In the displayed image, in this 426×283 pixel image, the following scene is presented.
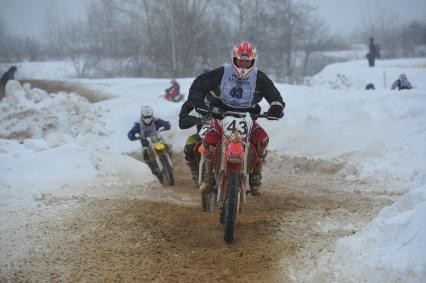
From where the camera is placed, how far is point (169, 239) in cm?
568

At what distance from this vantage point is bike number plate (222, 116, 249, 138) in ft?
17.6

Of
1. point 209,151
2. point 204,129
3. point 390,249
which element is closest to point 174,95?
point 204,129

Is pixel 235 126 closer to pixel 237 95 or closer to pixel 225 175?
pixel 225 175

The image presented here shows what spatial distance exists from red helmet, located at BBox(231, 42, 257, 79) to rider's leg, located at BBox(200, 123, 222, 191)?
731 mm

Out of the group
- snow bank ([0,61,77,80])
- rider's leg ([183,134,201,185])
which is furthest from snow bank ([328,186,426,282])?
snow bank ([0,61,77,80])

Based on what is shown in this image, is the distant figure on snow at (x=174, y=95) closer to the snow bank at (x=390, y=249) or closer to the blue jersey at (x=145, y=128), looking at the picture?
the blue jersey at (x=145, y=128)

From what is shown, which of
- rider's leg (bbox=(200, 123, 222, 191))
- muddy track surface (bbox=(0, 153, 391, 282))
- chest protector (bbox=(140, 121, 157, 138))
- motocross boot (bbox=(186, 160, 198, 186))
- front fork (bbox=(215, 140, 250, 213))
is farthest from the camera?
chest protector (bbox=(140, 121, 157, 138))

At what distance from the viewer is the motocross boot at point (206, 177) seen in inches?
228

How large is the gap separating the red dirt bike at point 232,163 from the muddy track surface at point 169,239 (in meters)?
0.43

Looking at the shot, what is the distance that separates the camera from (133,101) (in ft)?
72.0

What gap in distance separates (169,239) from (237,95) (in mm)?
1924

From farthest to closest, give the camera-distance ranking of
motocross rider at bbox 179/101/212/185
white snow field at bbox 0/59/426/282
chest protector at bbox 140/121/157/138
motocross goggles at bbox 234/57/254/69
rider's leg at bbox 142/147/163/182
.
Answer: chest protector at bbox 140/121/157/138 → rider's leg at bbox 142/147/163/182 → motocross goggles at bbox 234/57/254/69 → motocross rider at bbox 179/101/212/185 → white snow field at bbox 0/59/426/282

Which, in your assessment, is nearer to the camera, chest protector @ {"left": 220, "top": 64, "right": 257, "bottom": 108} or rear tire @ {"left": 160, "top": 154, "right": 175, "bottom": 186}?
chest protector @ {"left": 220, "top": 64, "right": 257, "bottom": 108}

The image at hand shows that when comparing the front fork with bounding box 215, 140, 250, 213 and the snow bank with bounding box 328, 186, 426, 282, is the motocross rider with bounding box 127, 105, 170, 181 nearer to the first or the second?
the front fork with bounding box 215, 140, 250, 213
